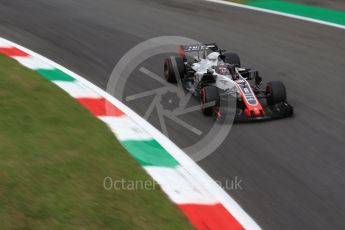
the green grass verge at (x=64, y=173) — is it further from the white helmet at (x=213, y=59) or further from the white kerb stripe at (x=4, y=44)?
the white kerb stripe at (x=4, y=44)

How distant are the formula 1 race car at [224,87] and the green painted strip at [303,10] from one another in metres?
5.15

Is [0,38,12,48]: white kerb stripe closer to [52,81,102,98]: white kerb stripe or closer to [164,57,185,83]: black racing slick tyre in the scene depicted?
[52,81,102,98]: white kerb stripe

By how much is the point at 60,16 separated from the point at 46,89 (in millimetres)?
5476

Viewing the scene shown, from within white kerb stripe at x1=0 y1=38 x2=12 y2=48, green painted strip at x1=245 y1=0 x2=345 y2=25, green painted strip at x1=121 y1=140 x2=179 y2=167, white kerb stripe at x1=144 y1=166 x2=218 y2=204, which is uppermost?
green painted strip at x1=245 y1=0 x2=345 y2=25

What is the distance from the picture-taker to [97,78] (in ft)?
28.1

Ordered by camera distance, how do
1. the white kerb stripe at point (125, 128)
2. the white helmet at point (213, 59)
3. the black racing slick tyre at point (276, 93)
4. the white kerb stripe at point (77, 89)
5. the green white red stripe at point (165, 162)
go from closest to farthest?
the green white red stripe at point (165, 162), the white kerb stripe at point (125, 128), the black racing slick tyre at point (276, 93), the white kerb stripe at point (77, 89), the white helmet at point (213, 59)

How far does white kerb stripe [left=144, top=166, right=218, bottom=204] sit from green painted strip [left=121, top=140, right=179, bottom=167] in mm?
123

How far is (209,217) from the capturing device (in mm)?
4609

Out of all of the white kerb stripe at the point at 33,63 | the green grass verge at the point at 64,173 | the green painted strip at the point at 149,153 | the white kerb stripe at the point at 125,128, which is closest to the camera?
the green grass verge at the point at 64,173

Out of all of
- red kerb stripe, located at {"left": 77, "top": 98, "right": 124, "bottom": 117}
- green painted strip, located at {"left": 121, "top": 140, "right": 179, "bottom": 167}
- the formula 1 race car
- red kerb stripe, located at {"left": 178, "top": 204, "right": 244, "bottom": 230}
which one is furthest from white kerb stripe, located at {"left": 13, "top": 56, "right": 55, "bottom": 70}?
red kerb stripe, located at {"left": 178, "top": 204, "right": 244, "bottom": 230}

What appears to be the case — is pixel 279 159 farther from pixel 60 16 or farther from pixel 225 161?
pixel 60 16

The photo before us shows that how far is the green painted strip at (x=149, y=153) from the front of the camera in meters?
5.57

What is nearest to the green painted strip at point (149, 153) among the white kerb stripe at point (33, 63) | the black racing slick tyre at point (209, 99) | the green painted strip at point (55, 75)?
the black racing slick tyre at point (209, 99)

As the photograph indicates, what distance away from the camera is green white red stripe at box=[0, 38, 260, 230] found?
469cm
